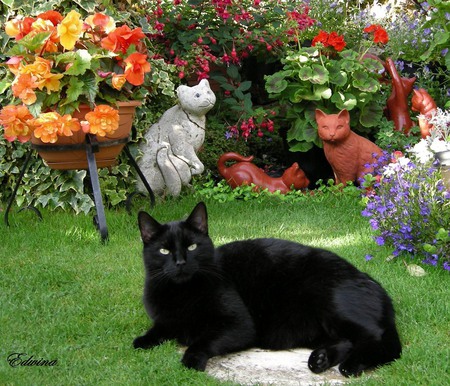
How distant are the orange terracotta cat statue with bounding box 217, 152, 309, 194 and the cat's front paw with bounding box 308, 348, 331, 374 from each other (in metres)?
3.09

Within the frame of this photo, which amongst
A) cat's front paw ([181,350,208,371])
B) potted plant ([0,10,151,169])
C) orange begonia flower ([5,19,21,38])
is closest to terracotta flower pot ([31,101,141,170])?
potted plant ([0,10,151,169])

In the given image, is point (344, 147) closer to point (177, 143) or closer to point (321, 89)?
point (321, 89)

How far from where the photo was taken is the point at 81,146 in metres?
4.32

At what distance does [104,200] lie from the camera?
16.7 ft

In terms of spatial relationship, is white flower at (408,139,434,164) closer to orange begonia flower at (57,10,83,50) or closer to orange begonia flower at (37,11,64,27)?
orange begonia flower at (57,10,83,50)

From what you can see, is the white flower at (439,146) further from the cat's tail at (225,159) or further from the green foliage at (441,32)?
the cat's tail at (225,159)

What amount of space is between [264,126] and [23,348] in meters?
3.79

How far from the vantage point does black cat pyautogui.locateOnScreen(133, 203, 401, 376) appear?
2633mm

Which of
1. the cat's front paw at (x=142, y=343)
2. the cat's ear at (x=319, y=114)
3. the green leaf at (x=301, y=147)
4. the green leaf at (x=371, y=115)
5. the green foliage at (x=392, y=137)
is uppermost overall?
the cat's front paw at (x=142, y=343)

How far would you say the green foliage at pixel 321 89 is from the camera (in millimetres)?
5719

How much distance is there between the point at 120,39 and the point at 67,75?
41cm

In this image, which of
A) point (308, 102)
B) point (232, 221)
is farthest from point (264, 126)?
point (232, 221)

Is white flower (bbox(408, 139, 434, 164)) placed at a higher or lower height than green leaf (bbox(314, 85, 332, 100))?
higher

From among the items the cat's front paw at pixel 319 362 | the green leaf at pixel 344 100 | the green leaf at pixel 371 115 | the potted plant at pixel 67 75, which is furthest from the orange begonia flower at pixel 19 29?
the green leaf at pixel 371 115
